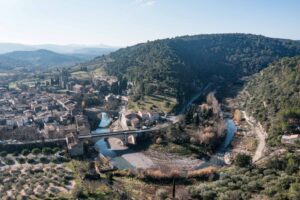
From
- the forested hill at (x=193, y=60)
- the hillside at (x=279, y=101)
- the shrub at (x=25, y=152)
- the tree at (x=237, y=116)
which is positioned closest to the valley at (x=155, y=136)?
the shrub at (x=25, y=152)

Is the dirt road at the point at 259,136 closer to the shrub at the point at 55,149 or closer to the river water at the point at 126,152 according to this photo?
the river water at the point at 126,152

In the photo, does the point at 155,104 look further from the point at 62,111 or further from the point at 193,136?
the point at 193,136

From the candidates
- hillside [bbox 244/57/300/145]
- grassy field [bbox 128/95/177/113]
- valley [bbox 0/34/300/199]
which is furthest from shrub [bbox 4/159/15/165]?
hillside [bbox 244/57/300/145]

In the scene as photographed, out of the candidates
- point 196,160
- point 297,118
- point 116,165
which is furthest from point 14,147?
point 297,118

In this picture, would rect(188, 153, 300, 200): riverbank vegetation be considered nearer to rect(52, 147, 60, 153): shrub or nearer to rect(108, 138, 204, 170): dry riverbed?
rect(108, 138, 204, 170): dry riverbed

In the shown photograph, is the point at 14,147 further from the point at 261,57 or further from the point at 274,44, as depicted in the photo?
the point at 274,44

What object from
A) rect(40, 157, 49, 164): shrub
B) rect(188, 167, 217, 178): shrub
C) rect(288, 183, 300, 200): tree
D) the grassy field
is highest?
the grassy field

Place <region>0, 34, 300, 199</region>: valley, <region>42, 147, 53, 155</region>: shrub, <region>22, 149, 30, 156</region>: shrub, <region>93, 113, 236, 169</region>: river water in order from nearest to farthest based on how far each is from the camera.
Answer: <region>0, 34, 300, 199</region>: valley
<region>93, 113, 236, 169</region>: river water
<region>22, 149, 30, 156</region>: shrub
<region>42, 147, 53, 155</region>: shrub

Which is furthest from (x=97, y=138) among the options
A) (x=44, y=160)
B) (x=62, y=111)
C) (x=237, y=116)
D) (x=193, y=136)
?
(x=237, y=116)
